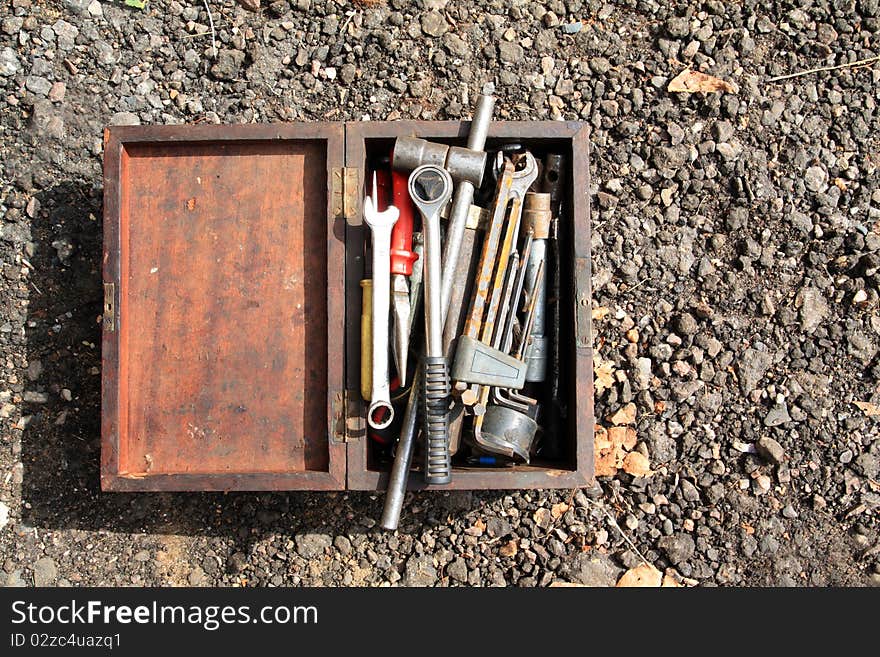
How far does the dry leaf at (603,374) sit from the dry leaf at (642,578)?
52cm

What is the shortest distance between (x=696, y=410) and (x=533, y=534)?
59cm

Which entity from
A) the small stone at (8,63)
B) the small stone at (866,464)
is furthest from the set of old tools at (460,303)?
the small stone at (8,63)

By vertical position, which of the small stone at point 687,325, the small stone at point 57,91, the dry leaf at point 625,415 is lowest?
the dry leaf at point 625,415

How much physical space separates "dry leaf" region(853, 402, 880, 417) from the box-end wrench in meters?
1.26

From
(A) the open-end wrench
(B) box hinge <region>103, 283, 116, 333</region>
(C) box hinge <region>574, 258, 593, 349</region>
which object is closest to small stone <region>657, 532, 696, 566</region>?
(C) box hinge <region>574, 258, 593, 349</region>

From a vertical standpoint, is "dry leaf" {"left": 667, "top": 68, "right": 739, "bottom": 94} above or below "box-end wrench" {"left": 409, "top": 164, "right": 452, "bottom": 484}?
above

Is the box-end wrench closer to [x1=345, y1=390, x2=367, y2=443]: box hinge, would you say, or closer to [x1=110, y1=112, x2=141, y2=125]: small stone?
[x1=345, y1=390, x2=367, y2=443]: box hinge

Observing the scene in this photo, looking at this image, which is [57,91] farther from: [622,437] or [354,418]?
[622,437]

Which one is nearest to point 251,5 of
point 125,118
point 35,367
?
point 125,118

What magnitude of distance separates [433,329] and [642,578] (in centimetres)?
101

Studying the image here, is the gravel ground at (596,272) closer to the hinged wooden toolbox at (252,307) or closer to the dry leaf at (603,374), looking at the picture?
the dry leaf at (603,374)

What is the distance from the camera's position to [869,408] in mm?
2299

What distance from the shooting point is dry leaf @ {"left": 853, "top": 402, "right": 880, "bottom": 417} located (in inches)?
90.4

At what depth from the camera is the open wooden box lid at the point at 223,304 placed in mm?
1914
